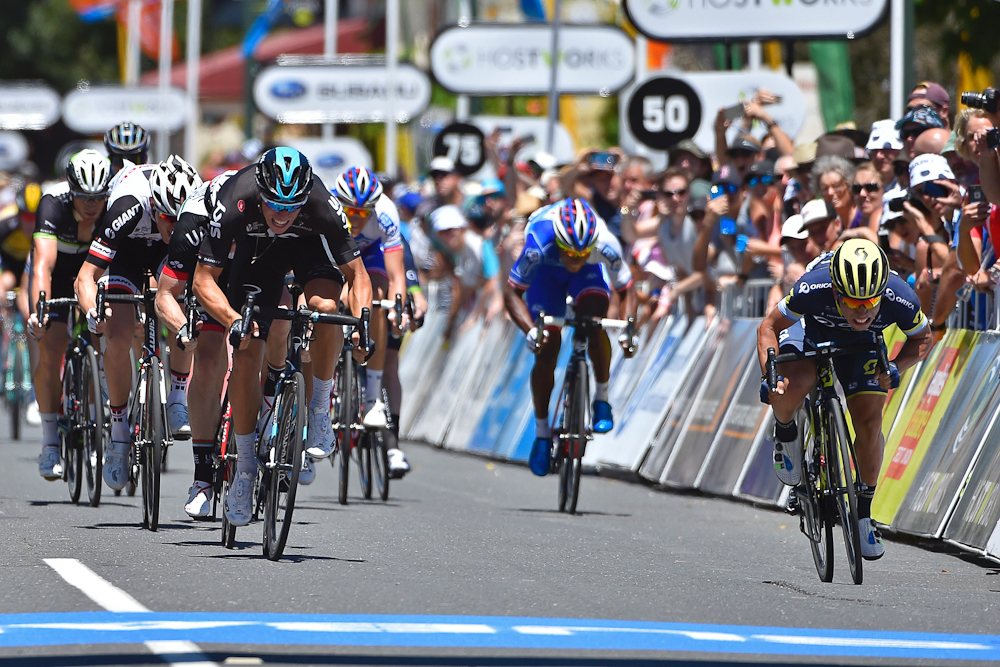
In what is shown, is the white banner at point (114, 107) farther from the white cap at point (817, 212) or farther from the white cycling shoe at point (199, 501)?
the white cycling shoe at point (199, 501)

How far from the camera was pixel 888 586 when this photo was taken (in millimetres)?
9062

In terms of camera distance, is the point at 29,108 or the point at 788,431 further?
the point at 29,108

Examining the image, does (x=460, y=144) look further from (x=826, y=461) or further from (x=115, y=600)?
(x=115, y=600)

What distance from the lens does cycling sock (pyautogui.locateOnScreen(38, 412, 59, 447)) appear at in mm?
12203

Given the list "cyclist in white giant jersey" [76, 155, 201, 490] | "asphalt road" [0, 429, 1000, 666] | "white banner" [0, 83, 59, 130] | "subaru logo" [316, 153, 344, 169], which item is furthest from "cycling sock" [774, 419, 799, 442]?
"white banner" [0, 83, 59, 130]

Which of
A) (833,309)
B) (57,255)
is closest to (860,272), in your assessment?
(833,309)

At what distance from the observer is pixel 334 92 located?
1121 inches

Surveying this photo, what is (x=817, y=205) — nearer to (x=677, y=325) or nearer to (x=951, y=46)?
(x=677, y=325)

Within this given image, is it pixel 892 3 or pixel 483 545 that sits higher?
pixel 892 3

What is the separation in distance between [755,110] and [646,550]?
18.8ft

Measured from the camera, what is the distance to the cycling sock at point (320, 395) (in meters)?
9.64

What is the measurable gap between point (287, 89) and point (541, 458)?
1618 cm

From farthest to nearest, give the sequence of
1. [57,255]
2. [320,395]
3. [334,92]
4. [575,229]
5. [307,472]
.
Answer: [334,92] → [575,229] → [57,255] → [307,472] → [320,395]

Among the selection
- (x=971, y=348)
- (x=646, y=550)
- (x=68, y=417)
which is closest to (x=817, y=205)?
(x=971, y=348)
